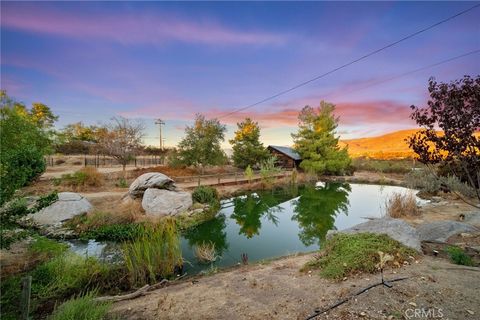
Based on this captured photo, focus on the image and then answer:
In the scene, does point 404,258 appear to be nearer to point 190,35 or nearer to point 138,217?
point 138,217

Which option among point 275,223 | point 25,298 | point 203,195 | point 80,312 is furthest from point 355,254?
point 203,195

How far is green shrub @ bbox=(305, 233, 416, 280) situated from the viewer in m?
4.15

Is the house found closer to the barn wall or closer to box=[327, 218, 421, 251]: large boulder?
the barn wall

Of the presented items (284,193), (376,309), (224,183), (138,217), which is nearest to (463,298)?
(376,309)

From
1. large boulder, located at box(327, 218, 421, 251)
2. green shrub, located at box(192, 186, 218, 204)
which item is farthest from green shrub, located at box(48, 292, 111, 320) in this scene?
green shrub, located at box(192, 186, 218, 204)

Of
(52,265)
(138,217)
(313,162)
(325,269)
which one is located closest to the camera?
(325,269)

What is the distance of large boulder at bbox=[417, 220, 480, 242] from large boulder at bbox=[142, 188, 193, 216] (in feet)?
29.1

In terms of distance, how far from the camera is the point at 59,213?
9.22m

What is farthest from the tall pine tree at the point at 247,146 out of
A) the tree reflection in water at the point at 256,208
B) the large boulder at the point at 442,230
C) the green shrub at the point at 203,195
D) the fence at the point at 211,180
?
the large boulder at the point at 442,230

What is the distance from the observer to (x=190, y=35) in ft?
35.1

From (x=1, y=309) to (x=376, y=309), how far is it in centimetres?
467

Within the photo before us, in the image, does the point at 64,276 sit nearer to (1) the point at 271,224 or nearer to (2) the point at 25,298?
(2) the point at 25,298

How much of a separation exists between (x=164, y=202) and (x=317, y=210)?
25.9 feet

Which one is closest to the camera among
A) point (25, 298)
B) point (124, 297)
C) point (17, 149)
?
point (25, 298)
